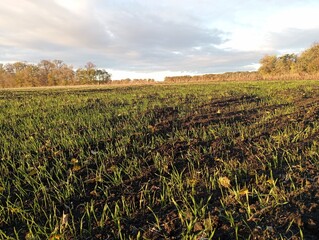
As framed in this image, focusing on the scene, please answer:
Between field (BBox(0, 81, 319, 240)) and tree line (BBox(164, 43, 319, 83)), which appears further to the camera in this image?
tree line (BBox(164, 43, 319, 83))

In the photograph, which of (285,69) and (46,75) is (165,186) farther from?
(46,75)

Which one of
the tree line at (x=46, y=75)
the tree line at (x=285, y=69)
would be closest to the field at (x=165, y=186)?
the tree line at (x=285, y=69)

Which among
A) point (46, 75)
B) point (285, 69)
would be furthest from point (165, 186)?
point (46, 75)

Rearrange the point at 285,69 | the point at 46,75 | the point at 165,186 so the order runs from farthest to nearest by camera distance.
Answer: the point at 46,75
the point at 285,69
the point at 165,186

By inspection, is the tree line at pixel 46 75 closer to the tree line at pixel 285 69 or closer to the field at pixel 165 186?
the tree line at pixel 285 69

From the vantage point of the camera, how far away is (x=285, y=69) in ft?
201

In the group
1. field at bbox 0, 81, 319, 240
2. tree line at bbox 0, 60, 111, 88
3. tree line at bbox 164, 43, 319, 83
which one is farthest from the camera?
tree line at bbox 0, 60, 111, 88

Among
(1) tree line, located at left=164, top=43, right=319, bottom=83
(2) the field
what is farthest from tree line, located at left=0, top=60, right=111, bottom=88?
(2) the field

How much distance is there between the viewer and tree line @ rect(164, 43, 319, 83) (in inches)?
2082

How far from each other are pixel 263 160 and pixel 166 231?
2275 millimetres

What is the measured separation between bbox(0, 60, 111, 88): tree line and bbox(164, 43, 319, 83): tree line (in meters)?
34.8

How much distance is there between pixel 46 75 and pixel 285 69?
81582 mm

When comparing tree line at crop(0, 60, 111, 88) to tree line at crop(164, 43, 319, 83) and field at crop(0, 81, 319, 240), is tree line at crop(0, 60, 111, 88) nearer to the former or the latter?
tree line at crop(164, 43, 319, 83)

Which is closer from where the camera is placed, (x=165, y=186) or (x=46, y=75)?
(x=165, y=186)
